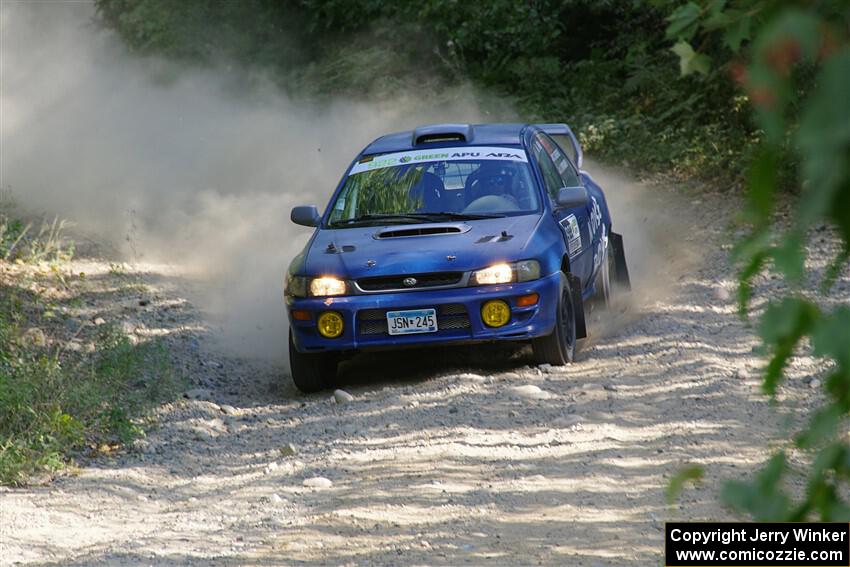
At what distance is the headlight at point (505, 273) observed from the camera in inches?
344

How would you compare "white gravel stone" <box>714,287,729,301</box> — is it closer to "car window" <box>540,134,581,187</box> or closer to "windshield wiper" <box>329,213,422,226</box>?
"car window" <box>540,134,581,187</box>

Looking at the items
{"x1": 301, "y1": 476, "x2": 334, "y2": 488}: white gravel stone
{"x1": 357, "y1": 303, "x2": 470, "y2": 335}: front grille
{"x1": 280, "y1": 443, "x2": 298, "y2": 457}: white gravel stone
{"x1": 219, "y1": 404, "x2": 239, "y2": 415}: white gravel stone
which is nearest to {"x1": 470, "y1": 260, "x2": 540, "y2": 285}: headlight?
{"x1": 357, "y1": 303, "x2": 470, "y2": 335}: front grille

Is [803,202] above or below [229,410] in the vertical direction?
above

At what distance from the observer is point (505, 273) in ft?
28.7

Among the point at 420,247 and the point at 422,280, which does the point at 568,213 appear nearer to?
the point at 420,247

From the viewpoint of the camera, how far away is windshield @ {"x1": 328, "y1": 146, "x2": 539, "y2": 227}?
31.6 feet

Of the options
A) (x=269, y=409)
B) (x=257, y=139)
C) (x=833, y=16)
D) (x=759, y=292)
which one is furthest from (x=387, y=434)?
(x=257, y=139)

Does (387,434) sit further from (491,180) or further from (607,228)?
(607,228)

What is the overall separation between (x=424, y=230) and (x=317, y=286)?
2.92 ft

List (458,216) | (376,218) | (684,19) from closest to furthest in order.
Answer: (684,19), (458,216), (376,218)

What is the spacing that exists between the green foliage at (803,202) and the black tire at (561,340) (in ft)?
23.7

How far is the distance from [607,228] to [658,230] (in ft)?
11.1

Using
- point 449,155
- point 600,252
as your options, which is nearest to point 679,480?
point 449,155

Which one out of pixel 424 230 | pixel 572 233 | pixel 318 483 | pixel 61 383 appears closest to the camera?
pixel 318 483
